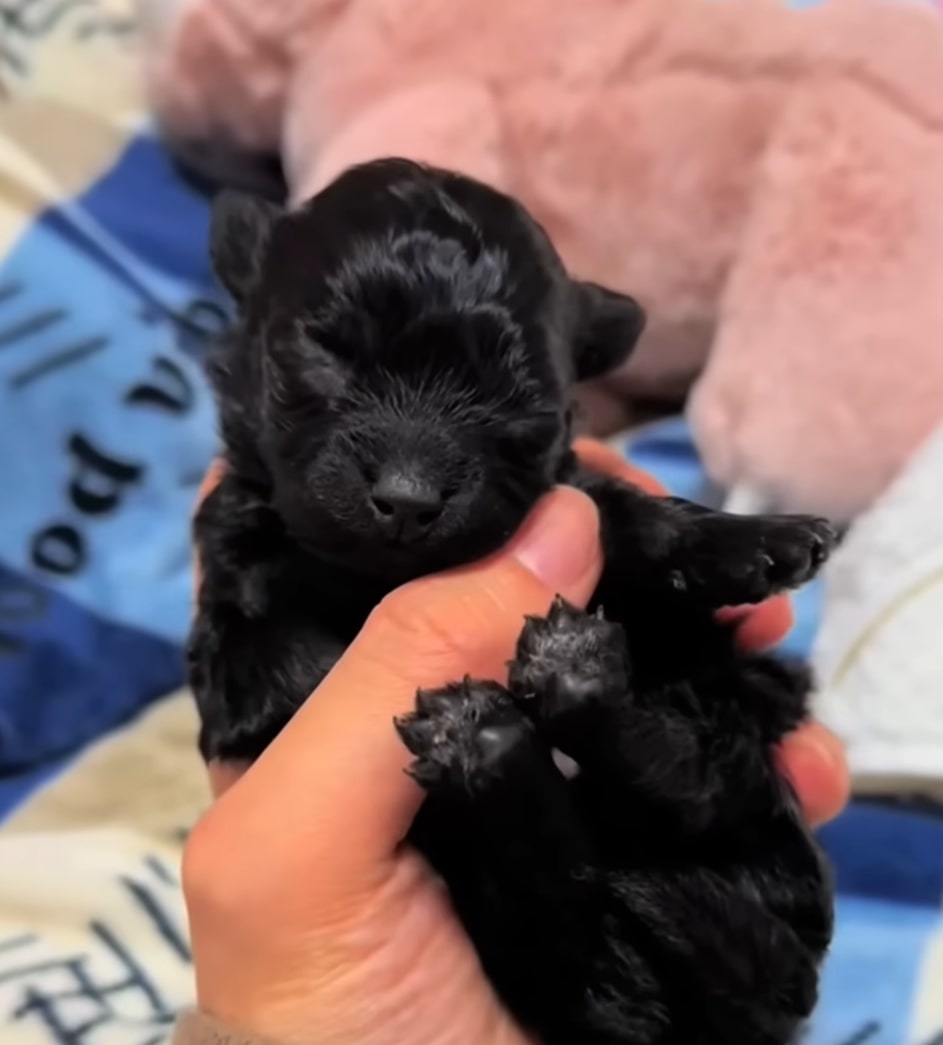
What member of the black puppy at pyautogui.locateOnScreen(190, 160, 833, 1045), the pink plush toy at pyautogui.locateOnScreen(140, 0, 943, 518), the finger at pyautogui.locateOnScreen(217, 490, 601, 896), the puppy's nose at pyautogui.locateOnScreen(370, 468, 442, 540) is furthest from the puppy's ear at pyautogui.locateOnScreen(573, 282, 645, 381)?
the pink plush toy at pyautogui.locateOnScreen(140, 0, 943, 518)

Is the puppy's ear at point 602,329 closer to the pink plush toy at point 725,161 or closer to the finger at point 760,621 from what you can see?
the finger at point 760,621

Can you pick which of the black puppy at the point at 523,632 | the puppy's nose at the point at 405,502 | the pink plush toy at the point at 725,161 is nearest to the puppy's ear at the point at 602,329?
the black puppy at the point at 523,632

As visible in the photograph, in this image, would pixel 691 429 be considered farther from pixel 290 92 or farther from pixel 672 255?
pixel 290 92

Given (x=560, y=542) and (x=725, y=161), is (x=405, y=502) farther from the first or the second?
(x=725, y=161)

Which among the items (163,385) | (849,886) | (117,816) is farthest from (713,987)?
(163,385)

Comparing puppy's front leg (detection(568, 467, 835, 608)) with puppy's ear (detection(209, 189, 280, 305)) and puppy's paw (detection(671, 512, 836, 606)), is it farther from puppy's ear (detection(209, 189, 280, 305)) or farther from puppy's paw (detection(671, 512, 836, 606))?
puppy's ear (detection(209, 189, 280, 305))

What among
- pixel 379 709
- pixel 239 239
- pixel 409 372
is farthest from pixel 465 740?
pixel 239 239
